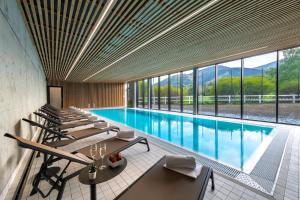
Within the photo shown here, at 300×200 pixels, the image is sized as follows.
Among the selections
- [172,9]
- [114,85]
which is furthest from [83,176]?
[114,85]

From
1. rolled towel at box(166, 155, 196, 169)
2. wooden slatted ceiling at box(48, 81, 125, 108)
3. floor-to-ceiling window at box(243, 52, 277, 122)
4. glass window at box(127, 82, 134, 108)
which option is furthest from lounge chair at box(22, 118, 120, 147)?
wooden slatted ceiling at box(48, 81, 125, 108)

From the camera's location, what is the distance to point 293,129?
16.5 feet

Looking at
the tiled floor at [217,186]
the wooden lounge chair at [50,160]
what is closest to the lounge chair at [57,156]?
the wooden lounge chair at [50,160]

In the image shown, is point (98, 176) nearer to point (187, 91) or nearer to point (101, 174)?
point (101, 174)

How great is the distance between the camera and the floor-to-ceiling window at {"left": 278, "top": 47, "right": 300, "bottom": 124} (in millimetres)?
5512

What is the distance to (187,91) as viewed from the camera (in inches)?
378

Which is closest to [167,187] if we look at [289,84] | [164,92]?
[289,84]

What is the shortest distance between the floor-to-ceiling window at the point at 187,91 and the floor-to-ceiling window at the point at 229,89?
184 centimetres

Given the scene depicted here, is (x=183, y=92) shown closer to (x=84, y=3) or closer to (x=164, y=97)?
(x=164, y=97)

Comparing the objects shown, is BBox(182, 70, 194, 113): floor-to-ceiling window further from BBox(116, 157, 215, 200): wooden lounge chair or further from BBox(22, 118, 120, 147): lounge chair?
BBox(116, 157, 215, 200): wooden lounge chair

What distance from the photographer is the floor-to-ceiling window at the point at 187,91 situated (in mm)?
9305

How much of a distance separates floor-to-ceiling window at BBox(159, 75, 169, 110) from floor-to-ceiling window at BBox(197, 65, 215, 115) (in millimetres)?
2907

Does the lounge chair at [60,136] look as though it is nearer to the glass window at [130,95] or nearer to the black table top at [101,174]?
the black table top at [101,174]

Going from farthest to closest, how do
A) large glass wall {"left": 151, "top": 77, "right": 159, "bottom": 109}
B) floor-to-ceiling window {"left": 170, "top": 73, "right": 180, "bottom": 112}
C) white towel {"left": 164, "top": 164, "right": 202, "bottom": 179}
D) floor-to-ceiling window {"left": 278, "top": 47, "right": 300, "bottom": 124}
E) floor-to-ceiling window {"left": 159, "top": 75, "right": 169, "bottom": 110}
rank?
large glass wall {"left": 151, "top": 77, "right": 159, "bottom": 109}
floor-to-ceiling window {"left": 159, "top": 75, "right": 169, "bottom": 110}
floor-to-ceiling window {"left": 170, "top": 73, "right": 180, "bottom": 112}
floor-to-ceiling window {"left": 278, "top": 47, "right": 300, "bottom": 124}
white towel {"left": 164, "top": 164, "right": 202, "bottom": 179}
